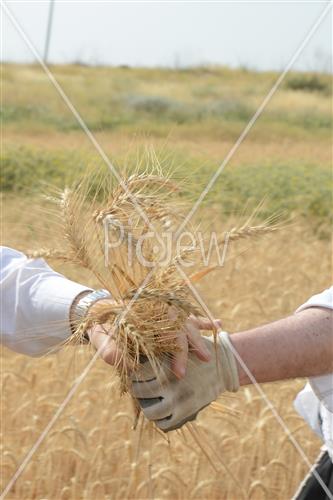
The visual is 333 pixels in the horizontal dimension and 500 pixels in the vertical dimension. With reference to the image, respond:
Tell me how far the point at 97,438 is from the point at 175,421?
1.54m

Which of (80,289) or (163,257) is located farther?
(80,289)

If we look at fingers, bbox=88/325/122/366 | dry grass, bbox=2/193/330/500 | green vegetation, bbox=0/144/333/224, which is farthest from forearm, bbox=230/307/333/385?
green vegetation, bbox=0/144/333/224

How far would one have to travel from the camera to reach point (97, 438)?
3234mm

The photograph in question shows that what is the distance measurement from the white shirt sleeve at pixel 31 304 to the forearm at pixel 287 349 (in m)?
0.38

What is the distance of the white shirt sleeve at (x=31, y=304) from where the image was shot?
6.40 feet

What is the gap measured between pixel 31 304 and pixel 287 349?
55 centimetres

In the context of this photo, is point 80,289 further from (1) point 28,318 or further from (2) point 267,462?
(2) point 267,462

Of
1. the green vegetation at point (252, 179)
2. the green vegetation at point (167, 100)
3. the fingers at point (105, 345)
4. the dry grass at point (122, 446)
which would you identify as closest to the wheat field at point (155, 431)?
the dry grass at point (122, 446)

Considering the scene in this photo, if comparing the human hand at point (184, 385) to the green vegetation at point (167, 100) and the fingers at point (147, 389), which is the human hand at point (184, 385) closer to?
the fingers at point (147, 389)

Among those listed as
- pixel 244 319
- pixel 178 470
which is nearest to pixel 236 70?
pixel 244 319

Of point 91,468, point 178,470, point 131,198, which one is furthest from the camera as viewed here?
point 178,470

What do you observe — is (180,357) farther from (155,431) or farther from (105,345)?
(155,431)

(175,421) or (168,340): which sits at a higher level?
(168,340)

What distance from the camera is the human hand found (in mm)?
1702
